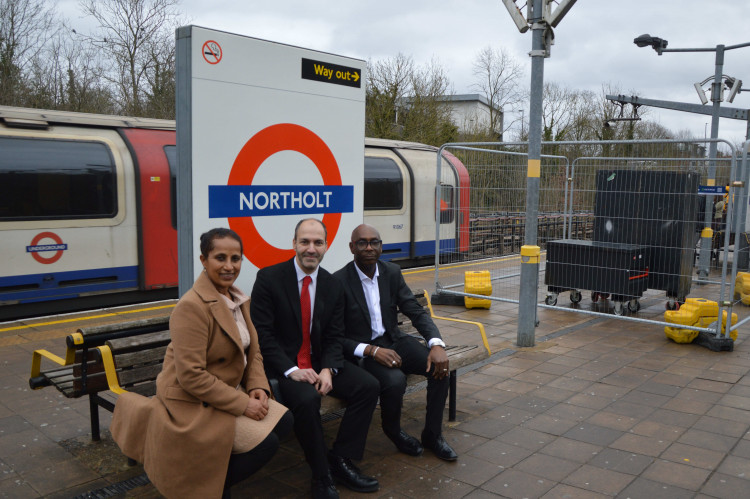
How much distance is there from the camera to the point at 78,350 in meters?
3.76

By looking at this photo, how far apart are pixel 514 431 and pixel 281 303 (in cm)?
202

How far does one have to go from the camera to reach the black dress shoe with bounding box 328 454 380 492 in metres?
3.53

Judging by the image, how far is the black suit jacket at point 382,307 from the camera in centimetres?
408

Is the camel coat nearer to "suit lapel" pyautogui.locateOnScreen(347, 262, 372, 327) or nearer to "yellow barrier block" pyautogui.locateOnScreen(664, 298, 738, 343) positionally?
"suit lapel" pyautogui.locateOnScreen(347, 262, 372, 327)

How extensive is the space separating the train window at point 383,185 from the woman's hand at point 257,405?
31.5ft

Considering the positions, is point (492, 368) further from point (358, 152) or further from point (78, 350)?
point (78, 350)

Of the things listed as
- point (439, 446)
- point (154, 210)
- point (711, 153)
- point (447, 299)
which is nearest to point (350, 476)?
point (439, 446)

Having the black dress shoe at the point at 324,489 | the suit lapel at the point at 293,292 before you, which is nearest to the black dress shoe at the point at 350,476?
the black dress shoe at the point at 324,489

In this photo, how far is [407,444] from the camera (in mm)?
4035

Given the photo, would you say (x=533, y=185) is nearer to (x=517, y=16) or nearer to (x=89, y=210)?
(x=517, y=16)

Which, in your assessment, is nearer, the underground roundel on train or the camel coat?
the camel coat

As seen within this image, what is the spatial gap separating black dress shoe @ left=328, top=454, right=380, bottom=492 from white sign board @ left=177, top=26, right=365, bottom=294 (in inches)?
50.3

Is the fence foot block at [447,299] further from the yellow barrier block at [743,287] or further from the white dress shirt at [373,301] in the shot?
the white dress shirt at [373,301]

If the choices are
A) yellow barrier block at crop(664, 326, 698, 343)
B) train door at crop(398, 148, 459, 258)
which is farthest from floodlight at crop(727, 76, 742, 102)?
yellow barrier block at crop(664, 326, 698, 343)
